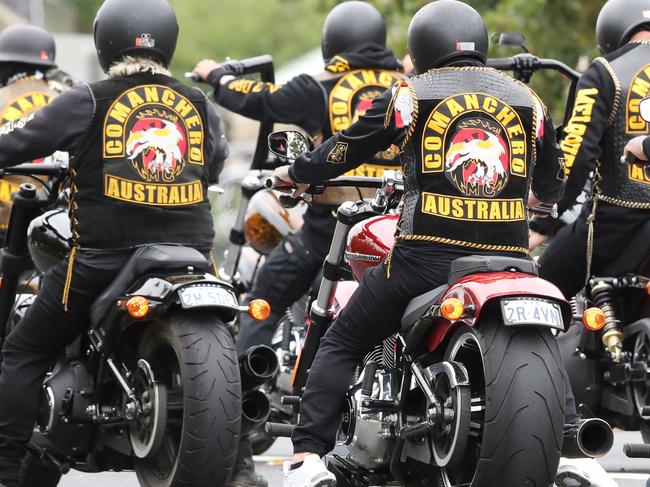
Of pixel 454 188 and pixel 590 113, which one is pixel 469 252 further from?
pixel 590 113

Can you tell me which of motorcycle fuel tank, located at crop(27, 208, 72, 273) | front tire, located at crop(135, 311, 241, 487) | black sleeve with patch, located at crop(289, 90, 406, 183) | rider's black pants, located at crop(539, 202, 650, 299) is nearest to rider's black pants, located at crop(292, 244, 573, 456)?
front tire, located at crop(135, 311, 241, 487)

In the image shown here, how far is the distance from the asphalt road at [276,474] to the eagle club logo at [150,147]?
6.34 ft

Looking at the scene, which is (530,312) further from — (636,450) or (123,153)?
(123,153)

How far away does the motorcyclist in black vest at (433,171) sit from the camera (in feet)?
19.1

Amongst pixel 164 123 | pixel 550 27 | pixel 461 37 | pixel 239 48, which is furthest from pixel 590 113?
pixel 239 48

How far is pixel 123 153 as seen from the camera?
6.79m

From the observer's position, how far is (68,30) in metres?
77.0

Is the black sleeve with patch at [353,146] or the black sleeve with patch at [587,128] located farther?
the black sleeve with patch at [587,128]

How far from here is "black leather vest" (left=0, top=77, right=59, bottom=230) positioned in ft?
31.0

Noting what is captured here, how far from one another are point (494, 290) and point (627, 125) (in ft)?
7.90

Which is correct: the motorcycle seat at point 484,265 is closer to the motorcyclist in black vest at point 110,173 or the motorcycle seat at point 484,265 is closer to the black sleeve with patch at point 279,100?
the motorcyclist in black vest at point 110,173

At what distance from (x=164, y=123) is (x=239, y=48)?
234 feet

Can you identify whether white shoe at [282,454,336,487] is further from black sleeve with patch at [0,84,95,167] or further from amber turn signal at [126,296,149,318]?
black sleeve with patch at [0,84,95,167]

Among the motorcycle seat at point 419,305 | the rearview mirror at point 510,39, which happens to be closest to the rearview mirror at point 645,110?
the motorcycle seat at point 419,305
